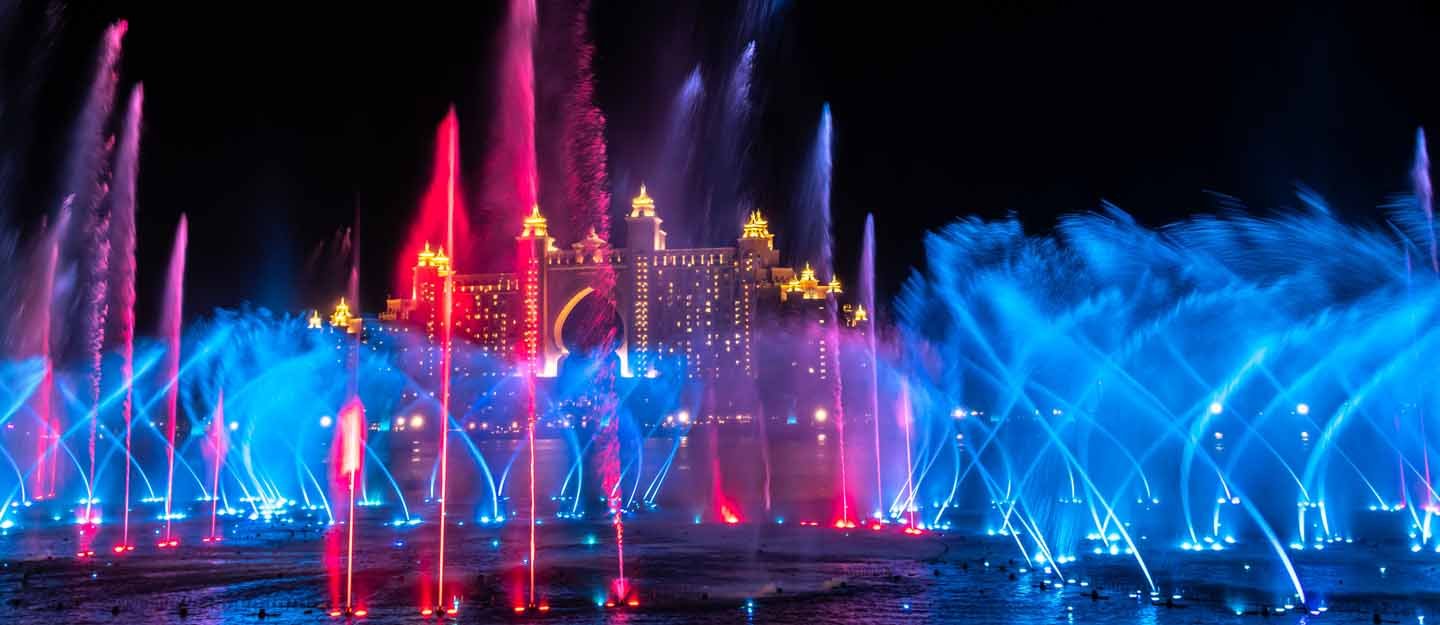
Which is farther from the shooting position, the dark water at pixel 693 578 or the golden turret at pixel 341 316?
the golden turret at pixel 341 316

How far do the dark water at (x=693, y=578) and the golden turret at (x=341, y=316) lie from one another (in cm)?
9540

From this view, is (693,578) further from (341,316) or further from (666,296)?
(341,316)

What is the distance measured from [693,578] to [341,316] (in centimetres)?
11218

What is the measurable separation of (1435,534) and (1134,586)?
10.8 meters

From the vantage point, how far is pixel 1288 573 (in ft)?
63.9

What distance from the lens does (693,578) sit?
63.3 ft

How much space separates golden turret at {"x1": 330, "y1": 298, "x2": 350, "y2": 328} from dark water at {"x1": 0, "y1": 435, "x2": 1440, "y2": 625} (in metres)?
95.4

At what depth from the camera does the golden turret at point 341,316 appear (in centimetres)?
12206

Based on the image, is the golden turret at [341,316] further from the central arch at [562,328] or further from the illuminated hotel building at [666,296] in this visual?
the central arch at [562,328]

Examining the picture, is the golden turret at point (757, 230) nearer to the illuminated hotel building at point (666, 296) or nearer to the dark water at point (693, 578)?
the illuminated hotel building at point (666, 296)

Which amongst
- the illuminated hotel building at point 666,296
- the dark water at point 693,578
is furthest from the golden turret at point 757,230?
the dark water at point 693,578

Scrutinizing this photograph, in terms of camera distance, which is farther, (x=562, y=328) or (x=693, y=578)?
(x=562, y=328)

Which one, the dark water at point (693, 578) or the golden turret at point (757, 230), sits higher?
the golden turret at point (757, 230)

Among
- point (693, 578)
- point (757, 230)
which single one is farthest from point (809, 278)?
point (693, 578)
